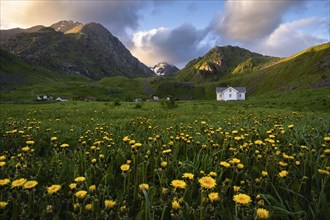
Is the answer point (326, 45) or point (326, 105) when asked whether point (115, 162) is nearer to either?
point (326, 105)

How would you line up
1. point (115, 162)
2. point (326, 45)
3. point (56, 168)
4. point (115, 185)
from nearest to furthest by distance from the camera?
point (115, 185), point (56, 168), point (115, 162), point (326, 45)

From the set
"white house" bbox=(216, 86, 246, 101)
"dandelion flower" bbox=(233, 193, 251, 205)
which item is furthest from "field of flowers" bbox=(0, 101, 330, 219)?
"white house" bbox=(216, 86, 246, 101)

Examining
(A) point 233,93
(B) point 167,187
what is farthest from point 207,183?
(A) point 233,93

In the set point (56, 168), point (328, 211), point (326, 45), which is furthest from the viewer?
point (326, 45)

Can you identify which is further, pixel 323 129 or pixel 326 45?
pixel 326 45

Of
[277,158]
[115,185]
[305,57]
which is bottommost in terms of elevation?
[115,185]

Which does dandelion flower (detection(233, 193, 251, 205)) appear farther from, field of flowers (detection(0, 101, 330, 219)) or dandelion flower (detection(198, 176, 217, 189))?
dandelion flower (detection(198, 176, 217, 189))

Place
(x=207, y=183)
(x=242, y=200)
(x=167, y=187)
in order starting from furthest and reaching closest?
(x=167, y=187) → (x=207, y=183) → (x=242, y=200)

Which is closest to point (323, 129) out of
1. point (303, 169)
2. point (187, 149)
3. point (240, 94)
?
point (303, 169)

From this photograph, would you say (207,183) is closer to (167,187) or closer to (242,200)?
(242,200)

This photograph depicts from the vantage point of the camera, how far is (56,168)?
3.88m

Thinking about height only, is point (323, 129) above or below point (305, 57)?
below

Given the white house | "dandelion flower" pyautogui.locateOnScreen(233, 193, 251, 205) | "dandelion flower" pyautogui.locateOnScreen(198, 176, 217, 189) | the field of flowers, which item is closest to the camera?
"dandelion flower" pyautogui.locateOnScreen(233, 193, 251, 205)

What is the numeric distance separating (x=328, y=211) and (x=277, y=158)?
1.58 m
